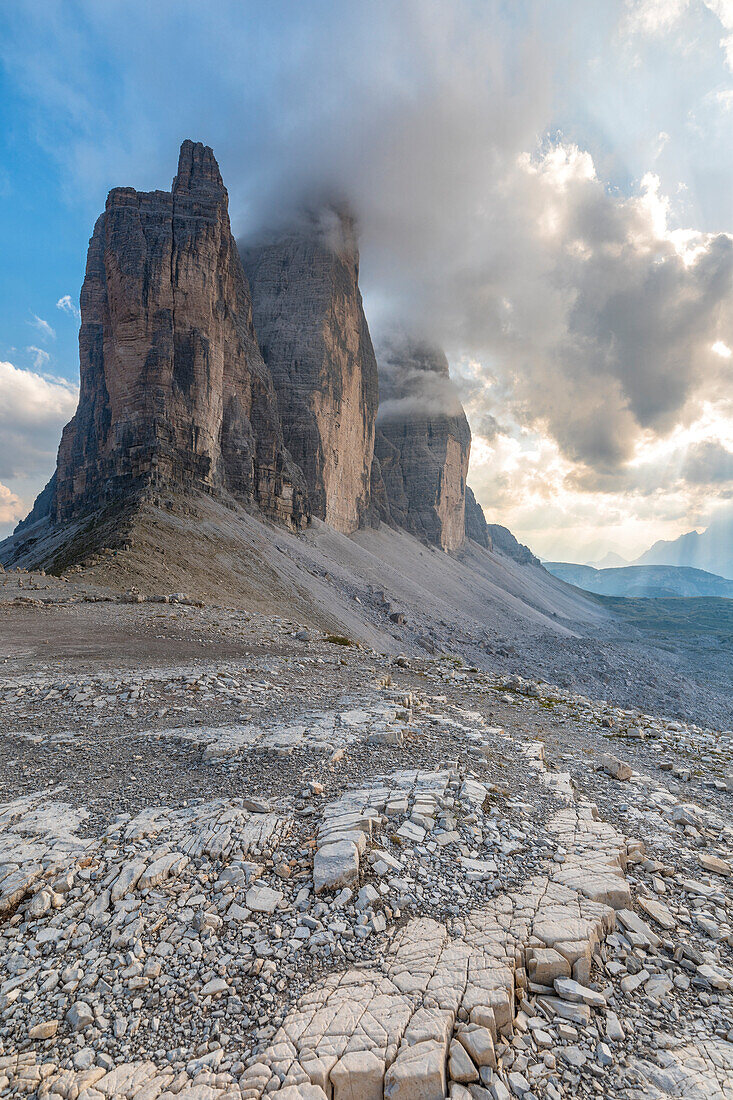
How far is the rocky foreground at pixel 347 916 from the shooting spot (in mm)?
3281

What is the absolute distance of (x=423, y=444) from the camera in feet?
381

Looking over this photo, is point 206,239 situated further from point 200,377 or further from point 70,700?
point 70,700

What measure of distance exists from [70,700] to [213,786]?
521 cm

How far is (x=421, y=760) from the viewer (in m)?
8.13

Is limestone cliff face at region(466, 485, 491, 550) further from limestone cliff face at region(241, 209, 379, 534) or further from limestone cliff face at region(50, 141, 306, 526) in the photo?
limestone cliff face at region(50, 141, 306, 526)

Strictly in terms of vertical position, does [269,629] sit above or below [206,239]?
below

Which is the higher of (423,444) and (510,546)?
(423,444)

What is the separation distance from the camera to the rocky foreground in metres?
3.28

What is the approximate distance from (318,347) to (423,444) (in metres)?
47.7

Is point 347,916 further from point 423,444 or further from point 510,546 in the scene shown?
point 510,546

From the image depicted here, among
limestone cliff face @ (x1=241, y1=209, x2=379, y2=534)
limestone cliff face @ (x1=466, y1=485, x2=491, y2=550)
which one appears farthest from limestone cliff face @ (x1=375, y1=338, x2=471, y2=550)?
limestone cliff face @ (x1=241, y1=209, x2=379, y2=534)

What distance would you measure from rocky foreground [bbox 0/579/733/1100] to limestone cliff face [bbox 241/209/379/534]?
64.2 metres

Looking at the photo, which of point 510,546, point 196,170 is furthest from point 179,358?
point 510,546

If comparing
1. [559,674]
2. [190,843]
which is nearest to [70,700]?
[190,843]
